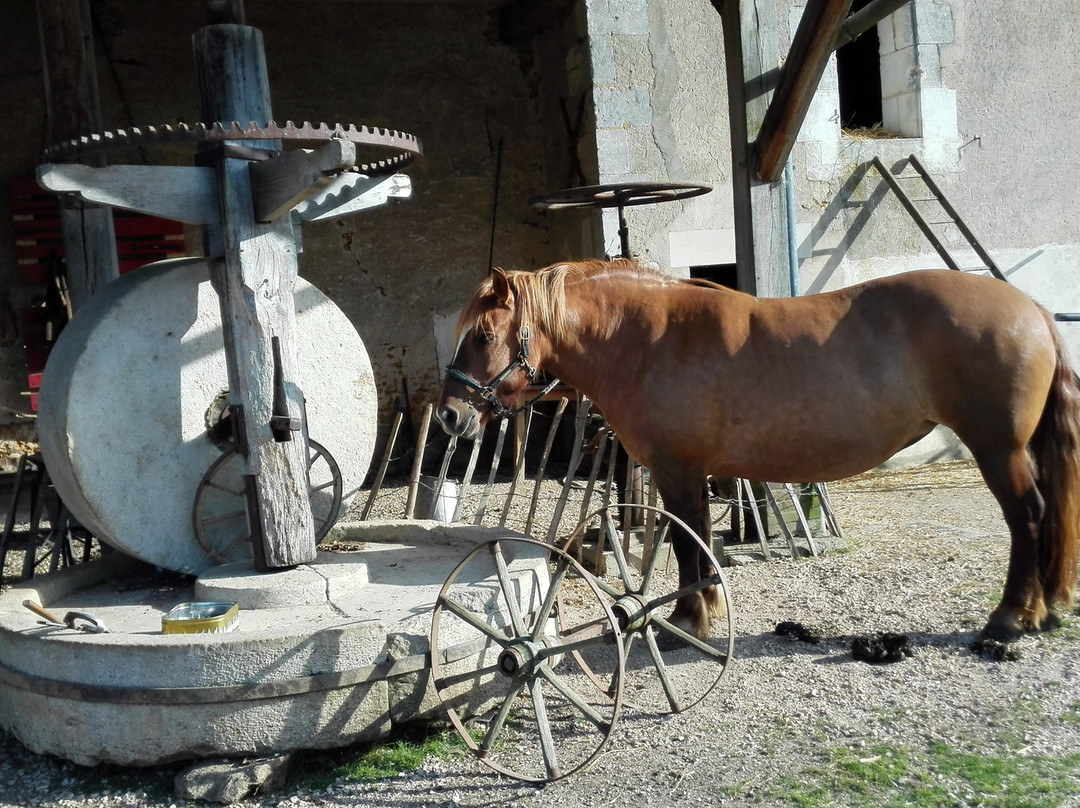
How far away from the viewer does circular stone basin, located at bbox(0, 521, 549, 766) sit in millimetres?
3482

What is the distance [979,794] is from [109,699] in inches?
110

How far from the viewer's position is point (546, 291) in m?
4.43

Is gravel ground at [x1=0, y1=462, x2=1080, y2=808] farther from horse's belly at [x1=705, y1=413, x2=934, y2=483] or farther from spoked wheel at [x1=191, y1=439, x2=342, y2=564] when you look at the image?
spoked wheel at [x1=191, y1=439, x2=342, y2=564]

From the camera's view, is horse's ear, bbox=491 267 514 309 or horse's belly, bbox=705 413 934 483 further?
horse's belly, bbox=705 413 934 483

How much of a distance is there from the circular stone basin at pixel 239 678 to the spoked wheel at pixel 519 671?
21mm

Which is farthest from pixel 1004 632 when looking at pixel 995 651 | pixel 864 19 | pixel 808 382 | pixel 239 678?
pixel 864 19

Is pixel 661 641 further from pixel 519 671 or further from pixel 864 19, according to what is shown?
pixel 864 19

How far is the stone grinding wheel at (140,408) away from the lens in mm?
4441

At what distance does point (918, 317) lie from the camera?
4426 millimetres

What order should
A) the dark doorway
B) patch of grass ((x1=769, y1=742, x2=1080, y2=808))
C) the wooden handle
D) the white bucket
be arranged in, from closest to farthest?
patch of grass ((x1=769, y1=742, x2=1080, y2=808)) < the wooden handle < the white bucket < the dark doorway

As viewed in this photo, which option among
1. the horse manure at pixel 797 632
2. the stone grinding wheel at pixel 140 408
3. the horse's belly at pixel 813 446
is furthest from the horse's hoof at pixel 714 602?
the stone grinding wheel at pixel 140 408

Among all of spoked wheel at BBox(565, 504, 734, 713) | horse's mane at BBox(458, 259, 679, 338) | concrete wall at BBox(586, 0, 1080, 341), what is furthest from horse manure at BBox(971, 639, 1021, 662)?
concrete wall at BBox(586, 0, 1080, 341)

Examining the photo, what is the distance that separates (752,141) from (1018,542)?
2836mm

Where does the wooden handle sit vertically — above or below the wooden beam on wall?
below
